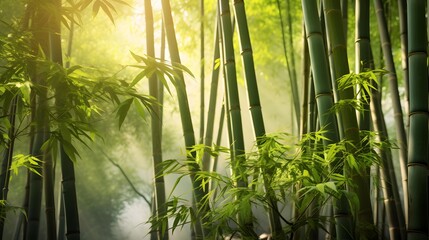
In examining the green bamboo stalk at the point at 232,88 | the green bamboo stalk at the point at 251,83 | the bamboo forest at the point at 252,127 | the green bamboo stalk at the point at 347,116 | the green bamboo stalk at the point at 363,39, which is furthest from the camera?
the green bamboo stalk at the point at 363,39

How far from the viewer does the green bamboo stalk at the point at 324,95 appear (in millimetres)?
1748

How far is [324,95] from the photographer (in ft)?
6.07

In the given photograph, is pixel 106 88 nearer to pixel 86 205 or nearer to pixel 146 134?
pixel 146 134

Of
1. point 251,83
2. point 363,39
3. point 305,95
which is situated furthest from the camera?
point 305,95

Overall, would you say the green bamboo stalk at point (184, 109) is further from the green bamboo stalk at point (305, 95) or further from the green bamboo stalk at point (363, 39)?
the green bamboo stalk at point (363, 39)

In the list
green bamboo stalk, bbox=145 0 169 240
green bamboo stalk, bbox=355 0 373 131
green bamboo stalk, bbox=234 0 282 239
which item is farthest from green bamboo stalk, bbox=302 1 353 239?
green bamboo stalk, bbox=145 0 169 240

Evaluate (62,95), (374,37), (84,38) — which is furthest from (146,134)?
(62,95)

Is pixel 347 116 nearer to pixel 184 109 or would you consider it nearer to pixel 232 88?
pixel 232 88

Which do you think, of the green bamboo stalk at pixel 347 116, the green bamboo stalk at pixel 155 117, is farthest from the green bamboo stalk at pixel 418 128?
the green bamboo stalk at pixel 155 117

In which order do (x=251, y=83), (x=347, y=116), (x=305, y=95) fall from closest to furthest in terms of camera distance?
1. (x=347, y=116)
2. (x=251, y=83)
3. (x=305, y=95)

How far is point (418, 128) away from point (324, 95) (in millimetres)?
406

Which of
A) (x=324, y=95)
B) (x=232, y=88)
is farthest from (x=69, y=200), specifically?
(x=324, y=95)

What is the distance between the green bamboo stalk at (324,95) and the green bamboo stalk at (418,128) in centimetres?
30

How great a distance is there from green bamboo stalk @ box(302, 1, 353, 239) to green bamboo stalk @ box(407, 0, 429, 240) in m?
0.30
